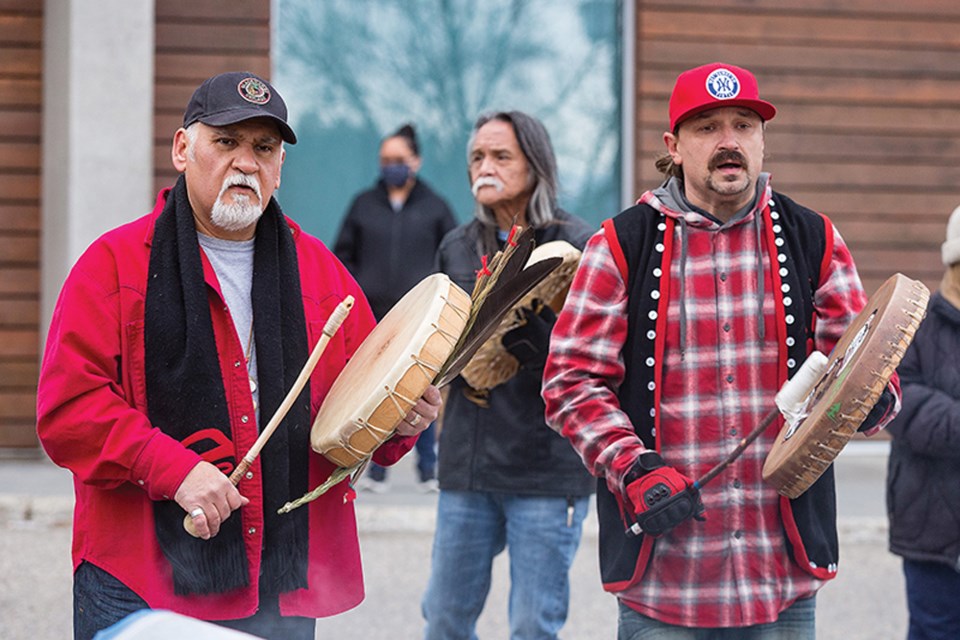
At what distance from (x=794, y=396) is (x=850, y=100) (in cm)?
739

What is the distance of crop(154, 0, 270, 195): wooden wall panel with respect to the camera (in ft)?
29.9

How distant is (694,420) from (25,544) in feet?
17.1

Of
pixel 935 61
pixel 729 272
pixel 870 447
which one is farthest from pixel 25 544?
pixel 935 61

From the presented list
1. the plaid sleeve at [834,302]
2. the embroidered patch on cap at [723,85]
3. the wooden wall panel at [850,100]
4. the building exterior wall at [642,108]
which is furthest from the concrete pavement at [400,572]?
the embroidered patch on cap at [723,85]

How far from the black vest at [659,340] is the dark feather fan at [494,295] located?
223 millimetres

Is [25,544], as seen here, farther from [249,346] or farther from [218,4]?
[249,346]

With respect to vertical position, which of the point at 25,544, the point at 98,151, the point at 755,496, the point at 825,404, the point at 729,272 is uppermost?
the point at 98,151

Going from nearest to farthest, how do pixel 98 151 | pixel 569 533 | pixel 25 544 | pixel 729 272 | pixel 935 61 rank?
pixel 729 272, pixel 569 533, pixel 25 544, pixel 98 151, pixel 935 61

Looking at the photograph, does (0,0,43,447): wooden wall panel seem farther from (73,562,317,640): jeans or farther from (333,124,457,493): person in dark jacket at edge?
(73,562,317,640): jeans

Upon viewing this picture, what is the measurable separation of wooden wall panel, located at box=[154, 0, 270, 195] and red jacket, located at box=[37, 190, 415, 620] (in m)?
6.40

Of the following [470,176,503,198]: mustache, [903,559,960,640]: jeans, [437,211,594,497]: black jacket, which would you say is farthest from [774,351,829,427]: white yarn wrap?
[470,176,503,198]: mustache

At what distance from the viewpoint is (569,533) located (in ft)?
13.5

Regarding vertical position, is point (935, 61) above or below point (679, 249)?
above

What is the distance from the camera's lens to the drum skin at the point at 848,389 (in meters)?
2.69
